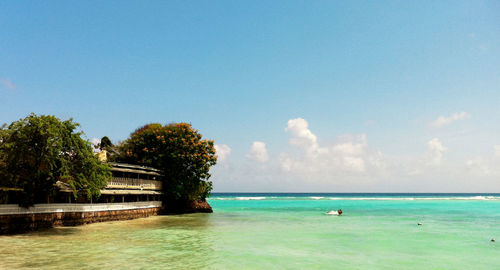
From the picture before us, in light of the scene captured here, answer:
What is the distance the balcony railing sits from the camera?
34.2 m

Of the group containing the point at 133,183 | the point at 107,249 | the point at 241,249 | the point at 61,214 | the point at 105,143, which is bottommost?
the point at 241,249

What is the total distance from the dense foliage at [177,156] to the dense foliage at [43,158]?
1630cm

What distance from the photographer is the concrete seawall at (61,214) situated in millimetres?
24422

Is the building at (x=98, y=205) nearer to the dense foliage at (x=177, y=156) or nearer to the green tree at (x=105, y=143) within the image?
the dense foliage at (x=177, y=156)

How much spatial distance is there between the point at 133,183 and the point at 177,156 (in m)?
7.45

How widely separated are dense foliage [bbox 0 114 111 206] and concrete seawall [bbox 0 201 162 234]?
2.48 ft

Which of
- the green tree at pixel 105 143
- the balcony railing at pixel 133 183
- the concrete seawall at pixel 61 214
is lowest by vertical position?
the concrete seawall at pixel 61 214

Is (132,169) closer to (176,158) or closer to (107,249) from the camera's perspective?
(176,158)

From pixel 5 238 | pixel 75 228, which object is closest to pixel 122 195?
Answer: pixel 75 228

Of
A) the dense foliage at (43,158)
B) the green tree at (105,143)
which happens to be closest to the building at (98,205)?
the dense foliage at (43,158)

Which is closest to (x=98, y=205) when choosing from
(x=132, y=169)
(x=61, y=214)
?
(x=61, y=214)

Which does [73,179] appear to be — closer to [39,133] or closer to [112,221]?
[39,133]

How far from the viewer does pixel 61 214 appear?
28.5m

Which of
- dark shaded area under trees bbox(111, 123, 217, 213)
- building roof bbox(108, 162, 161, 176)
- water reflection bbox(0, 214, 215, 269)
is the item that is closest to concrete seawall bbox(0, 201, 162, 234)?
water reflection bbox(0, 214, 215, 269)
